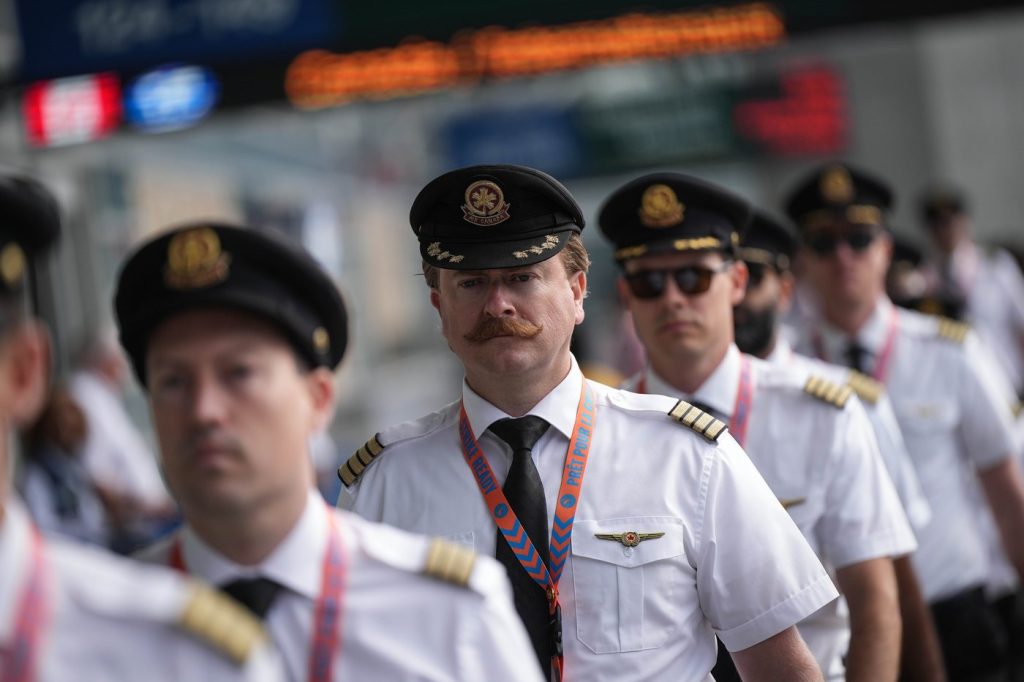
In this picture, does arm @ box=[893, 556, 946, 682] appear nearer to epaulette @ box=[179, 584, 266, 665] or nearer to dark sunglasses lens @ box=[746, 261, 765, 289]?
dark sunglasses lens @ box=[746, 261, 765, 289]

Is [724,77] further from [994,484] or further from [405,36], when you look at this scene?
[994,484]

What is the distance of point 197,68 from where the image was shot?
7.33 m

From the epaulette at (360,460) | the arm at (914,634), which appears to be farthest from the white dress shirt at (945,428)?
the epaulette at (360,460)

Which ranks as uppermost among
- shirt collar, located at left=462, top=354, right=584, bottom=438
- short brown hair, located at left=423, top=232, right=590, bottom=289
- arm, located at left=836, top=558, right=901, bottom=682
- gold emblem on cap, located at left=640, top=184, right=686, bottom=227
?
gold emblem on cap, located at left=640, top=184, right=686, bottom=227

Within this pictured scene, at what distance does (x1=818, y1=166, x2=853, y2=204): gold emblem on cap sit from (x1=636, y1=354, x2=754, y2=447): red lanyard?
178 cm

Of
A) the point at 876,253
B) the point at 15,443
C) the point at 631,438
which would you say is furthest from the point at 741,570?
the point at 15,443

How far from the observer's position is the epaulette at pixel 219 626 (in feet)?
6.73

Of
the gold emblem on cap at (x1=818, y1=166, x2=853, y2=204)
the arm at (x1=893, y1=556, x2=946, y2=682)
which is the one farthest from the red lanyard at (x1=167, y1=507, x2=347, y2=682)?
the gold emblem on cap at (x1=818, y1=166, x2=853, y2=204)

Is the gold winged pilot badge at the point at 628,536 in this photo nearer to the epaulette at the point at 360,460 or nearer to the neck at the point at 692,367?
the epaulette at the point at 360,460

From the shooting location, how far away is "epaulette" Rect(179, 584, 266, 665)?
2053 mm

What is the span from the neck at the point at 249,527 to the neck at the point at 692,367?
1.97 meters

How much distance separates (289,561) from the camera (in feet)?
7.70

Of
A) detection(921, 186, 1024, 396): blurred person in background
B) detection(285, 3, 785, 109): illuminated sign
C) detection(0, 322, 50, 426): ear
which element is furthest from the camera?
detection(921, 186, 1024, 396): blurred person in background

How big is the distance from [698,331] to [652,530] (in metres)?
1.13
